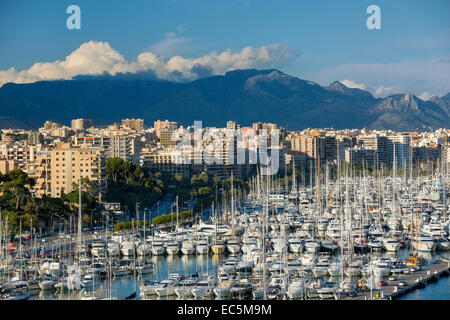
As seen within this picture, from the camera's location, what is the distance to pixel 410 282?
32.2 ft

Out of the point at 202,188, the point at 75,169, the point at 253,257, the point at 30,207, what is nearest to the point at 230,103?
the point at 202,188

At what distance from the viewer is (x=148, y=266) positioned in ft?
38.1

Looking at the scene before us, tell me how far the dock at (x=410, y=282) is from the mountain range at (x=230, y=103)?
184ft

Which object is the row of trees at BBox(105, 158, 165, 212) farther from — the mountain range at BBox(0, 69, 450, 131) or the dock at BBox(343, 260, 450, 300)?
the mountain range at BBox(0, 69, 450, 131)

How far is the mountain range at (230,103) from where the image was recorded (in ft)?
224

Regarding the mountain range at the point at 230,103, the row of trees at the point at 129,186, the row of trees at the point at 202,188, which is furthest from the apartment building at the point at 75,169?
the mountain range at the point at 230,103

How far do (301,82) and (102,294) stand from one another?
294 feet

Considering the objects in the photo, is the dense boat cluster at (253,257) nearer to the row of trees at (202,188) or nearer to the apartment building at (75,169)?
the row of trees at (202,188)

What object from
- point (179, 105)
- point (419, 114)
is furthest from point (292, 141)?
point (419, 114)

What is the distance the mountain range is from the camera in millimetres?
68412

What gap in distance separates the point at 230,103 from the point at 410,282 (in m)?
78.1
